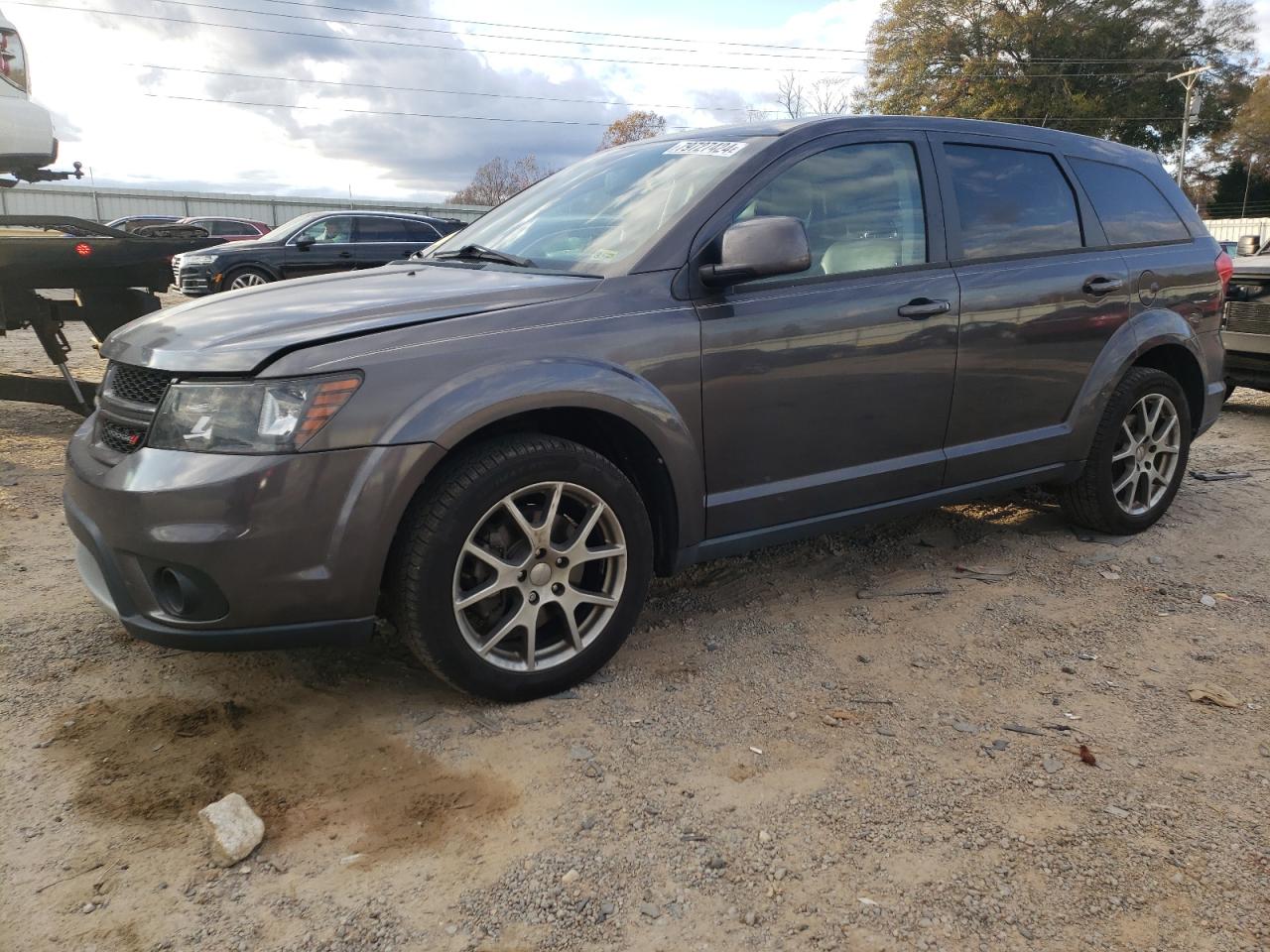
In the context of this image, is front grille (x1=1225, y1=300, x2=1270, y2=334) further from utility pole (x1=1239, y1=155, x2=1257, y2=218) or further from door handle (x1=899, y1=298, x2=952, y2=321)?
utility pole (x1=1239, y1=155, x2=1257, y2=218)

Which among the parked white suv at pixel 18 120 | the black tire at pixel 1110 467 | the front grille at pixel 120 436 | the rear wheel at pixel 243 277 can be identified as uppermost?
the parked white suv at pixel 18 120

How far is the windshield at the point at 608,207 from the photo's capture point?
10.5 ft

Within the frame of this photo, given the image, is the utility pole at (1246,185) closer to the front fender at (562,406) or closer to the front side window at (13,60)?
the front side window at (13,60)

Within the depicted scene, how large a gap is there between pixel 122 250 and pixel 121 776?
4496 mm

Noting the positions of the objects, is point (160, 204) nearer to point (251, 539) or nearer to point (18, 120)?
point (18, 120)

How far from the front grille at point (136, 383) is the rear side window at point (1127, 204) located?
3763 millimetres

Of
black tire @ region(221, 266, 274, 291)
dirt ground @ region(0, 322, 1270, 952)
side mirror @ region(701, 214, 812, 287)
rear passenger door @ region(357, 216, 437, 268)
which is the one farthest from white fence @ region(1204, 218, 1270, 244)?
side mirror @ region(701, 214, 812, 287)

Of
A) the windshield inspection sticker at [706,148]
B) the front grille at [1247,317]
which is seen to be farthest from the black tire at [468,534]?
the front grille at [1247,317]

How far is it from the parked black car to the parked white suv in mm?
8233

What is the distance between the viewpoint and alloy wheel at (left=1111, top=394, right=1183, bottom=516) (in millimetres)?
4457

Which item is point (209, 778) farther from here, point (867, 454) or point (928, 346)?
point (928, 346)

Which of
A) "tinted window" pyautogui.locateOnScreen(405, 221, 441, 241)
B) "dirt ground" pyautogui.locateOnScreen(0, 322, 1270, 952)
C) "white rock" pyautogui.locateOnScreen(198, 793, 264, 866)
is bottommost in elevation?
"dirt ground" pyautogui.locateOnScreen(0, 322, 1270, 952)

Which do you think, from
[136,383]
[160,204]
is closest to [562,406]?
[136,383]

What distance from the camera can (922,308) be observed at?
3.52m
